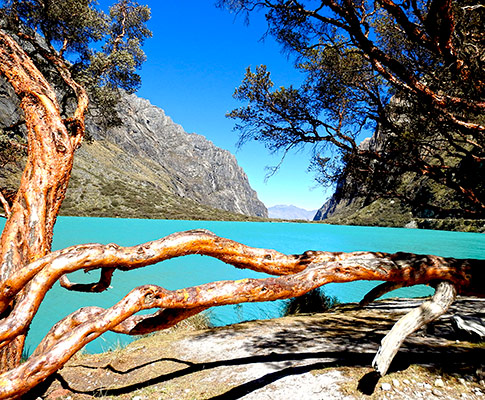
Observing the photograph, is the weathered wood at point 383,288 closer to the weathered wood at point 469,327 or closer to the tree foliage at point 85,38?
the weathered wood at point 469,327

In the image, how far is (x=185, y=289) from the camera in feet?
6.74

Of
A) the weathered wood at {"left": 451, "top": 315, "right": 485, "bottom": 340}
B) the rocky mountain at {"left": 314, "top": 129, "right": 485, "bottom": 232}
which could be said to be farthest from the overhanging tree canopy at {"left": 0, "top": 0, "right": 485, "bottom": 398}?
the rocky mountain at {"left": 314, "top": 129, "right": 485, "bottom": 232}

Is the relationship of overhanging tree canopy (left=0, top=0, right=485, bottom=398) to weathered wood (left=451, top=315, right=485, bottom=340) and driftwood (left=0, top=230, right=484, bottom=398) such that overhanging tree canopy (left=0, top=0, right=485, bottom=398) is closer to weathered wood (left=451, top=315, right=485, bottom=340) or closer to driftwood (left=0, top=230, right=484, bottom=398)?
driftwood (left=0, top=230, right=484, bottom=398)

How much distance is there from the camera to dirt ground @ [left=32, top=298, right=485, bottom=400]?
A: 3.19 metres

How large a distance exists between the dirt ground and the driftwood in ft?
4.71

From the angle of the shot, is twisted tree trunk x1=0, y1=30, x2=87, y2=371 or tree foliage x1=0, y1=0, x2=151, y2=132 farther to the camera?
tree foliage x1=0, y1=0, x2=151, y2=132

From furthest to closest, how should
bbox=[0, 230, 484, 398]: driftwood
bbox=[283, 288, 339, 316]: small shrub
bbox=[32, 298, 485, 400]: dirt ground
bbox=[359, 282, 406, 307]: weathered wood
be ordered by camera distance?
bbox=[283, 288, 339, 316]: small shrub
bbox=[32, 298, 485, 400]: dirt ground
bbox=[359, 282, 406, 307]: weathered wood
bbox=[0, 230, 484, 398]: driftwood

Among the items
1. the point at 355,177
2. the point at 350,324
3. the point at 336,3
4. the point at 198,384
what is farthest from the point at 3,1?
the point at 350,324

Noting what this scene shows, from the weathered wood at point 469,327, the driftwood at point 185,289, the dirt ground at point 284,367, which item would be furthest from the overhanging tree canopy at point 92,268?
the weathered wood at point 469,327

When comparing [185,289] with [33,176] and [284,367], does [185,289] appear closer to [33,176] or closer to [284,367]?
[33,176]

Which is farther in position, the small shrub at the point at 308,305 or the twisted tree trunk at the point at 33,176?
the small shrub at the point at 308,305

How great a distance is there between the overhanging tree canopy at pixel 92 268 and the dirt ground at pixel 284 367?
134 cm

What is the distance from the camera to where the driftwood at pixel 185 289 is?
1.73 meters

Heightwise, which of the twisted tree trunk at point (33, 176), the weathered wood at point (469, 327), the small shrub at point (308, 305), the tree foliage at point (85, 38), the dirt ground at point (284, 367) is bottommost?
the small shrub at point (308, 305)
